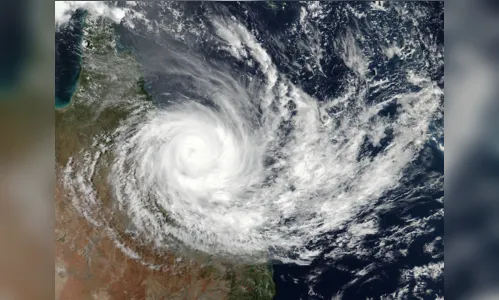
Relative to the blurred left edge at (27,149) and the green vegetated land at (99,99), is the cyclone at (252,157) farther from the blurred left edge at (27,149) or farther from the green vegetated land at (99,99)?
the blurred left edge at (27,149)

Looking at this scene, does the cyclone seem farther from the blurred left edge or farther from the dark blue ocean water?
the dark blue ocean water

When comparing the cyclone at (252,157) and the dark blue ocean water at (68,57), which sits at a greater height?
the dark blue ocean water at (68,57)

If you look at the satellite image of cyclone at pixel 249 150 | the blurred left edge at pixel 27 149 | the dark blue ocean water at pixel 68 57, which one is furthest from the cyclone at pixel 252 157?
the dark blue ocean water at pixel 68 57

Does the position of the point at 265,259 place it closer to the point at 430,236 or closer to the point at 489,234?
the point at 430,236

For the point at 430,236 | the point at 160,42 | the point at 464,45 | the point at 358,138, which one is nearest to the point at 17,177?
the point at 160,42

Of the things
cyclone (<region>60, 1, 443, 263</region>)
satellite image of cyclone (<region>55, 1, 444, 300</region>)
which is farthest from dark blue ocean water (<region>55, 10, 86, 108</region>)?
cyclone (<region>60, 1, 443, 263</region>)

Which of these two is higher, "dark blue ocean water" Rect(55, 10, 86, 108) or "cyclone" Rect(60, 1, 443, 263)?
"dark blue ocean water" Rect(55, 10, 86, 108)
